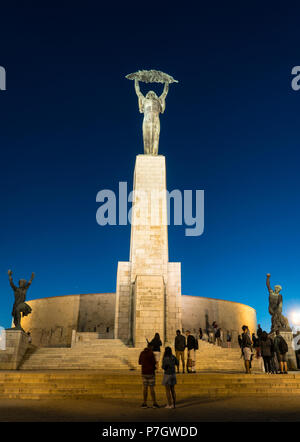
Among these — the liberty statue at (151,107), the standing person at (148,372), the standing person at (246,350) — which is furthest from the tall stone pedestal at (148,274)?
the standing person at (148,372)

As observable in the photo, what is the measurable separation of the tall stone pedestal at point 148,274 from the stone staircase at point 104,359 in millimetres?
2629

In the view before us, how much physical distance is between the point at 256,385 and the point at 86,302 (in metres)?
20.6

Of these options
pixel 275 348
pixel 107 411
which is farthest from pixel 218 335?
pixel 107 411

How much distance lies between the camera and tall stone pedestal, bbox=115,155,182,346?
18438mm

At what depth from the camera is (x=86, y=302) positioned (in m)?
28.5

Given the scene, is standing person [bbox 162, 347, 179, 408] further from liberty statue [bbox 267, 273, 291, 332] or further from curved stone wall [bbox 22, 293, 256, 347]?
curved stone wall [bbox 22, 293, 256, 347]

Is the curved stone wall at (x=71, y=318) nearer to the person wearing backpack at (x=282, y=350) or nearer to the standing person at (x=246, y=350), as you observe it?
the standing person at (x=246, y=350)

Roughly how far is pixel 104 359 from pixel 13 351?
3.43 metres

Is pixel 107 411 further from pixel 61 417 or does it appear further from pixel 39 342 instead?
pixel 39 342

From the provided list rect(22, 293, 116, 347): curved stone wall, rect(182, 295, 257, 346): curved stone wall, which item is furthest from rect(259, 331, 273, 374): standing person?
rect(22, 293, 116, 347): curved stone wall

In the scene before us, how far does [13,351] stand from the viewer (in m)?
14.2

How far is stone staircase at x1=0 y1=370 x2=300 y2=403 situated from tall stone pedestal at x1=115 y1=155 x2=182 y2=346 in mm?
8494

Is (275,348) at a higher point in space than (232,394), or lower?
higher

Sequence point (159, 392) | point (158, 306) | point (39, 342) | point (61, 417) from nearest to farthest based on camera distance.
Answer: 1. point (61, 417)
2. point (159, 392)
3. point (158, 306)
4. point (39, 342)
